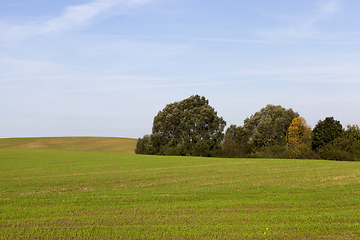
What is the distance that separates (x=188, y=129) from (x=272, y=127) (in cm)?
2087

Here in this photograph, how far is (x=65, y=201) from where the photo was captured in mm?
15953

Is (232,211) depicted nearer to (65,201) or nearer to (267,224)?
(267,224)

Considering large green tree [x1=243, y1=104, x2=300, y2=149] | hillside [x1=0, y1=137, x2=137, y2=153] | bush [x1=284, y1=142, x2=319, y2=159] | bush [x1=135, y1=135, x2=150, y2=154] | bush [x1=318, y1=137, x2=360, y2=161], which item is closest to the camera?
bush [x1=318, y1=137, x2=360, y2=161]

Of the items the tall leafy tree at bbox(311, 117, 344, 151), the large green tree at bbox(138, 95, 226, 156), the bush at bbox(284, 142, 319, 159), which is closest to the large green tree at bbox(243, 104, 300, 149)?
the large green tree at bbox(138, 95, 226, 156)

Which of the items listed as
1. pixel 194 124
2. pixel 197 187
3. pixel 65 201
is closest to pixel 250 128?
pixel 194 124

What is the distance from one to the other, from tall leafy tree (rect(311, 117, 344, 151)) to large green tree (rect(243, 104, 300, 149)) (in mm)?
19562

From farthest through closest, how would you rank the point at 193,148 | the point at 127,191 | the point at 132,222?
1. the point at 193,148
2. the point at 127,191
3. the point at 132,222

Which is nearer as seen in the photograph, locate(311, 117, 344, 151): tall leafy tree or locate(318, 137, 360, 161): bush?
locate(318, 137, 360, 161): bush

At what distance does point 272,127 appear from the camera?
78375 millimetres

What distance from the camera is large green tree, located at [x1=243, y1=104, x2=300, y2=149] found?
78000 mm

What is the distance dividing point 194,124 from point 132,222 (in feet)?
214

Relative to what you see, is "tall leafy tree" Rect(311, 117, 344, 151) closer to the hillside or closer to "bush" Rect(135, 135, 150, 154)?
"bush" Rect(135, 135, 150, 154)

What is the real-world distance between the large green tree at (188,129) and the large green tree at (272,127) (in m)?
9.57

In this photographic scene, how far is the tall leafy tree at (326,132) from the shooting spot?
181ft
